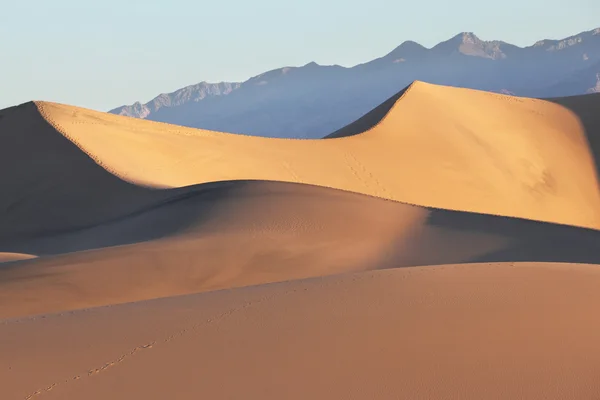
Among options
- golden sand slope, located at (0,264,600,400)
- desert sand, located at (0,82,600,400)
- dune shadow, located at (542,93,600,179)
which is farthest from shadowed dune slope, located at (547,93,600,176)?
golden sand slope, located at (0,264,600,400)

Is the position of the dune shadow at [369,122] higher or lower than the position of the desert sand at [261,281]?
lower

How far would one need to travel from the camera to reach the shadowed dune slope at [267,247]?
10148 millimetres

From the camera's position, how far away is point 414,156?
32.5 meters

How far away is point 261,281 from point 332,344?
5.11m

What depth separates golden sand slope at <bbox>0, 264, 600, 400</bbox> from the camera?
4633 mm

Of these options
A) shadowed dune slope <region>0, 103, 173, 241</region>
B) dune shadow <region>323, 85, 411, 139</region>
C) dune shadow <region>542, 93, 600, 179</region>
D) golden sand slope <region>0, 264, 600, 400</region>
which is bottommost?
dune shadow <region>542, 93, 600, 179</region>

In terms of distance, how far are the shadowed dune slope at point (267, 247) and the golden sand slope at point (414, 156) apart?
27.5 feet

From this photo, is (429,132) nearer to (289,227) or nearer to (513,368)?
(289,227)

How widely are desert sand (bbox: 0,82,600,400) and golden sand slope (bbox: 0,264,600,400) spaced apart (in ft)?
0.05

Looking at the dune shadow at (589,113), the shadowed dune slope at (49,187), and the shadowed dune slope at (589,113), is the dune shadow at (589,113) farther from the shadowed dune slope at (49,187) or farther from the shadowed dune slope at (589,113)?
the shadowed dune slope at (49,187)

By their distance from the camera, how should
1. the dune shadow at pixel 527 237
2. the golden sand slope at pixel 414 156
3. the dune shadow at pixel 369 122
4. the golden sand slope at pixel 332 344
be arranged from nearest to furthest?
the golden sand slope at pixel 332 344
the dune shadow at pixel 527 237
the golden sand slope at pixel 414 156
the dune shadow at pixel 369 122

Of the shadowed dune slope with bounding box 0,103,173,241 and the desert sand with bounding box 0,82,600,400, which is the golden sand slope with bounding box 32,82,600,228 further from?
the shadowed dune slope with bounding box 0,103,173,241

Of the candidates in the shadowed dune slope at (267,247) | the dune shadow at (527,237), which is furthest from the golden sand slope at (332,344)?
the dune shadow at (527,237)

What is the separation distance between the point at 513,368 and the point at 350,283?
8.48ft
